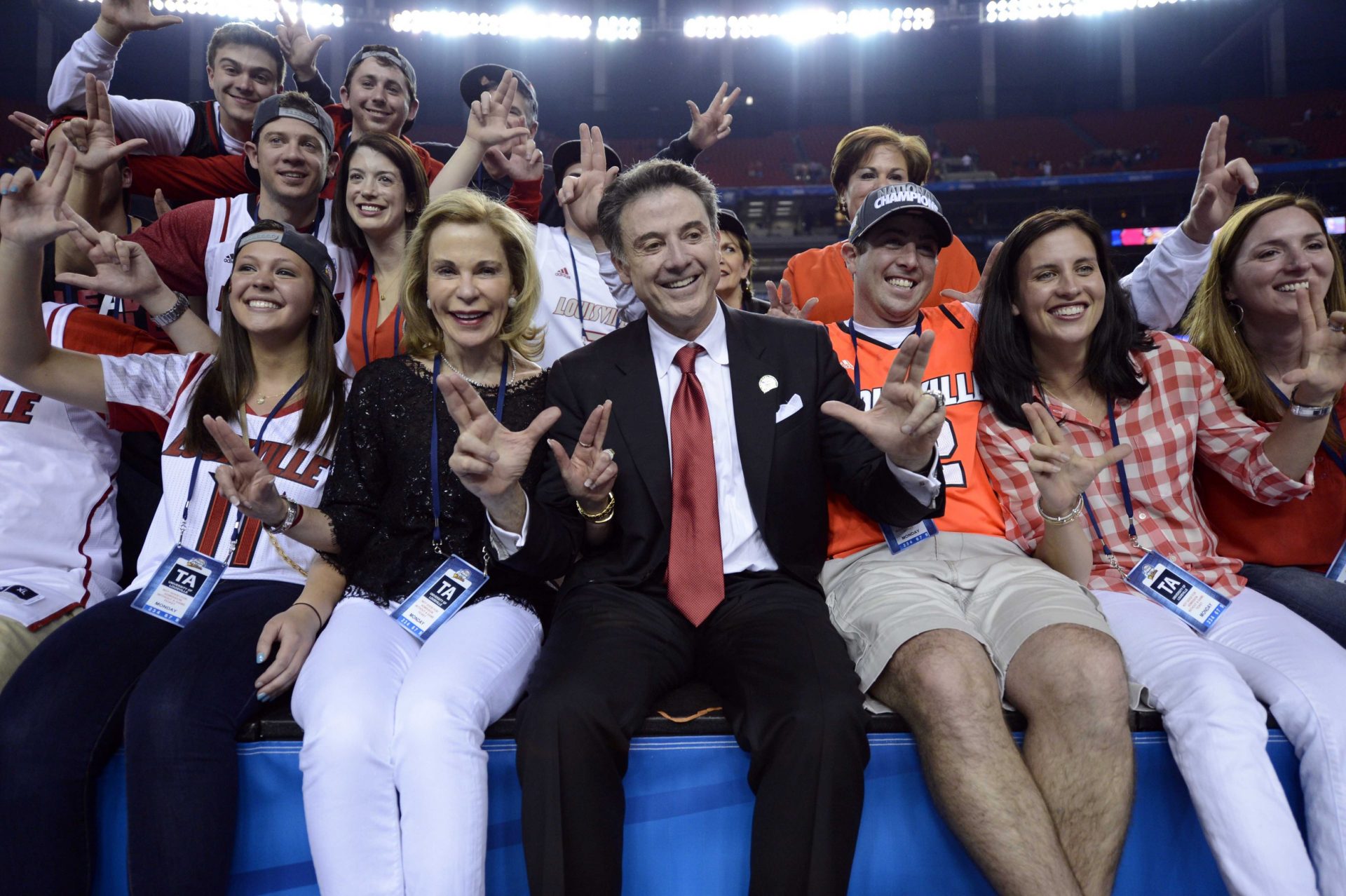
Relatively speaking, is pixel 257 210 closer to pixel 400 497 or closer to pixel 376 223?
pixel 376 223

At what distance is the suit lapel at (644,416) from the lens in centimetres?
189

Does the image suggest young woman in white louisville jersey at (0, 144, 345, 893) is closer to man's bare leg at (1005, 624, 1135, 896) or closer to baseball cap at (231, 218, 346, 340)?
baseball cap at (231, 218, 346, 340)

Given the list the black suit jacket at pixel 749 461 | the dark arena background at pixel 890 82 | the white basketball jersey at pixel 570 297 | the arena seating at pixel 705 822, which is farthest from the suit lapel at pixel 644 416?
the dark arena background at pixel 890 82

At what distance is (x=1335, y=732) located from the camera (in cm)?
162

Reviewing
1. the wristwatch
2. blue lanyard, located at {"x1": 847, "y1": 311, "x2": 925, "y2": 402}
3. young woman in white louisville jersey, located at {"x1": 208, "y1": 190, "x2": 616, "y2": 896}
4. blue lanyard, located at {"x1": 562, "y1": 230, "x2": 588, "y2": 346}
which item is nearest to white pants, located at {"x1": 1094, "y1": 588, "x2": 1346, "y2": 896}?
blue lanyard, located at {"x1": 847, "y1": 311, "x2": 925, "y2": 402}

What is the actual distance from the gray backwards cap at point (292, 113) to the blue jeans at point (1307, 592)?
286cm

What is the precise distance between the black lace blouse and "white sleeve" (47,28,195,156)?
1.88 metres

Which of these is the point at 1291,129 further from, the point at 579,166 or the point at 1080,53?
the point at 579,166

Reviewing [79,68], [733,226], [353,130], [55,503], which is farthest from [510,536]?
[79,68]

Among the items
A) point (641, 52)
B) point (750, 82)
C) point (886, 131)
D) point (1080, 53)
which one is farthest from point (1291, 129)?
point (886, 131)

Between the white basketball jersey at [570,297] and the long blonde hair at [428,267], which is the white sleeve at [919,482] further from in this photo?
the white basketball jersey at [570,297]

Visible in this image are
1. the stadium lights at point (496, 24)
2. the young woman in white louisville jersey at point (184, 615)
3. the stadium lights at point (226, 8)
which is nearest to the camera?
the young woman in white louisville jersey at point (184, 615)

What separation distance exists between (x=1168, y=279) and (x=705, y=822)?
6.45 ft

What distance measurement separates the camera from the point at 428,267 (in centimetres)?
211
